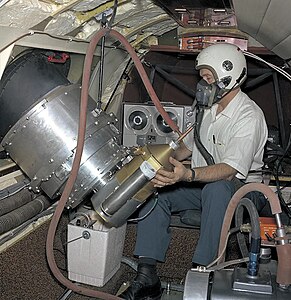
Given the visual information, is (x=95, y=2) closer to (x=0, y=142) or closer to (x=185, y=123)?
(x=0, y=142)

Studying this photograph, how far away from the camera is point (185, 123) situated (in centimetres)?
328

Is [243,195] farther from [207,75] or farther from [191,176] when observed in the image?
[207,75]

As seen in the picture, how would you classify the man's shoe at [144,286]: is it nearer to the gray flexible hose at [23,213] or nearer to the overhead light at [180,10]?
the gray flexible hose at [23,213]

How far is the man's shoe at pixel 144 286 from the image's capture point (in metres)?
2.32

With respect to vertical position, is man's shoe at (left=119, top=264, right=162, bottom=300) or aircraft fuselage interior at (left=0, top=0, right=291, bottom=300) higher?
aircraft fuselage interior at (left=0, top=0, right=291, bottom=300)

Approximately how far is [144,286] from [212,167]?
62 cm

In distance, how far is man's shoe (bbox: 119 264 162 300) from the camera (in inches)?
91.3

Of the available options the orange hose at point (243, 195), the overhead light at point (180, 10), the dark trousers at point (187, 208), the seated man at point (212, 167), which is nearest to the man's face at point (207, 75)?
the seated man at point (212, 167)

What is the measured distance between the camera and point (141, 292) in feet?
7.69

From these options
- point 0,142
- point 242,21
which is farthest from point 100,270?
point 242,21

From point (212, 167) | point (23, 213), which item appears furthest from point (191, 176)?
point (23, 213)

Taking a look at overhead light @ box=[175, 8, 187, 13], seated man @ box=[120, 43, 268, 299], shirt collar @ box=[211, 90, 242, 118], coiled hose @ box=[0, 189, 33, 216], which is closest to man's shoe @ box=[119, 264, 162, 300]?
seated man @ box=[120, 43, 268, 299]

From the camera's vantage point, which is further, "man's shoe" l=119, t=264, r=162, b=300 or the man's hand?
"man's shoe" l=119, t=264, r=162, b=300

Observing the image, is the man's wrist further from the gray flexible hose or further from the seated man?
the gray flexible hose
